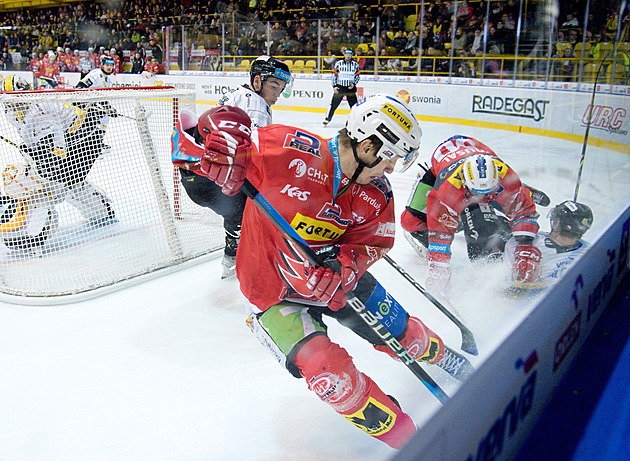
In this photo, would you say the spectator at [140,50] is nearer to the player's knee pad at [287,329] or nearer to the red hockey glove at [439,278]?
the red hockey glove at [439,278]

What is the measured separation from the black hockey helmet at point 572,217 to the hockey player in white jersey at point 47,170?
2.69 m

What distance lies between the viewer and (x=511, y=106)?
629 centimetres

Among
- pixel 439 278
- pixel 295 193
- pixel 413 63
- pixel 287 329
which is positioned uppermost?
pixel 413 63

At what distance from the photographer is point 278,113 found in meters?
5.43

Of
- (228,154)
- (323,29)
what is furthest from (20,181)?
(323,29)

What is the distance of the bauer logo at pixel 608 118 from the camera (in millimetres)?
3221

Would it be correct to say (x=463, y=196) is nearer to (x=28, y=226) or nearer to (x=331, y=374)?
(x=331, y=374)

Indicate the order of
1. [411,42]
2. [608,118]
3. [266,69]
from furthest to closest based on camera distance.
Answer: [411,42] → [608,118] → [266,69]

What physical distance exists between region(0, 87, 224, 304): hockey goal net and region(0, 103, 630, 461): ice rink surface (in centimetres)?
29

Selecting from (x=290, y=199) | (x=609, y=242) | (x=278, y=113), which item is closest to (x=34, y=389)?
(x=290, y=199)

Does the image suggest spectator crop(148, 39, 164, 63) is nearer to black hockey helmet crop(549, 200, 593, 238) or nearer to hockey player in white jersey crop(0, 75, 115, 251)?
hockey player in white jersey crop(0, 75, 115, 251)

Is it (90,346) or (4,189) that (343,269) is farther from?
(4,189)

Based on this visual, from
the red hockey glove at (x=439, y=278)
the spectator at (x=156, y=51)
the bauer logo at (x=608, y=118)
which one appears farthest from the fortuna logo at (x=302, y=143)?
the spectator at (x=156, y=51)

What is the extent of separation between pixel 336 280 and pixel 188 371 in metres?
0.96
